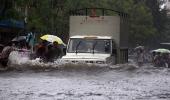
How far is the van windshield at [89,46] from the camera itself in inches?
992

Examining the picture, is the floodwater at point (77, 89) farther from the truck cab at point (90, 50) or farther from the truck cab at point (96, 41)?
the truck cab at point (96, 41)

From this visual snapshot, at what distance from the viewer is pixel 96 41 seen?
25797 millimetres

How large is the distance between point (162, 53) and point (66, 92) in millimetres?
23960

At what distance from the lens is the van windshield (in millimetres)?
25203

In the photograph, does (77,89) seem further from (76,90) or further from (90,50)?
(90,50)

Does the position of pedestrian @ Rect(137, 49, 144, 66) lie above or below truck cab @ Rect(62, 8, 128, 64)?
below

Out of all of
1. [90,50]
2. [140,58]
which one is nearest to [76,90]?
[90,50]

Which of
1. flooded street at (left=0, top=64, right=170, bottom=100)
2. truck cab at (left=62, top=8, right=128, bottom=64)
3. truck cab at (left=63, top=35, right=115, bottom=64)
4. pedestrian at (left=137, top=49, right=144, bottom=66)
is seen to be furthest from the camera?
pedestrian at (left=137, top=49, right=144, bottom=66)

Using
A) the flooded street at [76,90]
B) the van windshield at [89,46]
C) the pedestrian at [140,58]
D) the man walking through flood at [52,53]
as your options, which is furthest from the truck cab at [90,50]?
the pedestrian at [140,58]

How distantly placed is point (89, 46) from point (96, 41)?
454mm

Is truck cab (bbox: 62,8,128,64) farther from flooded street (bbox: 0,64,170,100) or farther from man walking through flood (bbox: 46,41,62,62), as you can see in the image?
flooded street (bbox: 0,64,170,100)

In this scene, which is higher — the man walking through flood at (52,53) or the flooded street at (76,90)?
the man walking through flood at (52,53)

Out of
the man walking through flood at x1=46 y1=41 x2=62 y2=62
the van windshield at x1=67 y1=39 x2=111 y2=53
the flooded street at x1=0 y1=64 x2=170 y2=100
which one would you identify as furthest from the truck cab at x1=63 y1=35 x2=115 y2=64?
the flooded street at x1=0 y1=64 x2=170 y2=100

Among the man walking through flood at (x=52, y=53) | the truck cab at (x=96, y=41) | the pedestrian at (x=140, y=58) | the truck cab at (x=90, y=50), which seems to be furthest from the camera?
the pedestrian at (x=140, y=58)
